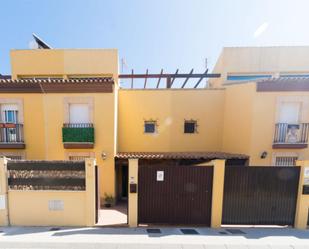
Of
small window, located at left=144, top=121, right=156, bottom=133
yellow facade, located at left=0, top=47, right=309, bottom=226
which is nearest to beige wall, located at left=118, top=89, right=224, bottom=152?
yellow facade, located at left=0, top=47, right=309, bottom=226

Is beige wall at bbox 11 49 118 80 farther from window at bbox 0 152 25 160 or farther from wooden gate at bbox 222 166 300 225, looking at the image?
wooden gate at bbox 222 166 300 225

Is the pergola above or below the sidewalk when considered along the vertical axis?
above

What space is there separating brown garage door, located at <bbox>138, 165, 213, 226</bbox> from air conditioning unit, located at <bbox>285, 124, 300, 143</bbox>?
6.36 metres

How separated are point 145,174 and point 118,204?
488 cm

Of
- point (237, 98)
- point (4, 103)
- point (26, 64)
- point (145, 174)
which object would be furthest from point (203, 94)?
point (26, 64)

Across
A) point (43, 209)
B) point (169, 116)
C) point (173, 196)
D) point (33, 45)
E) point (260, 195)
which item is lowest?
point (43, 209)

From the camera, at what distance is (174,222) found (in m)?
5.70

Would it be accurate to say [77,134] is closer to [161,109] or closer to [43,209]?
[43,209]

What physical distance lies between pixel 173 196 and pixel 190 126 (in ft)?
19.5

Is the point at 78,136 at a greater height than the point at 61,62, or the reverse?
the point at 61,62

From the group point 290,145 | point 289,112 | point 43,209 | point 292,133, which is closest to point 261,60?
point 289,112

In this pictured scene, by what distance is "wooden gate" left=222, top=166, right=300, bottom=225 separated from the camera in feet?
18.3

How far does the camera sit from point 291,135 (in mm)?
8664

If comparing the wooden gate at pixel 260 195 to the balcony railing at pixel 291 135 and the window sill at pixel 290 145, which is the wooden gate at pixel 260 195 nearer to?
the window sill at pixel 290 145
